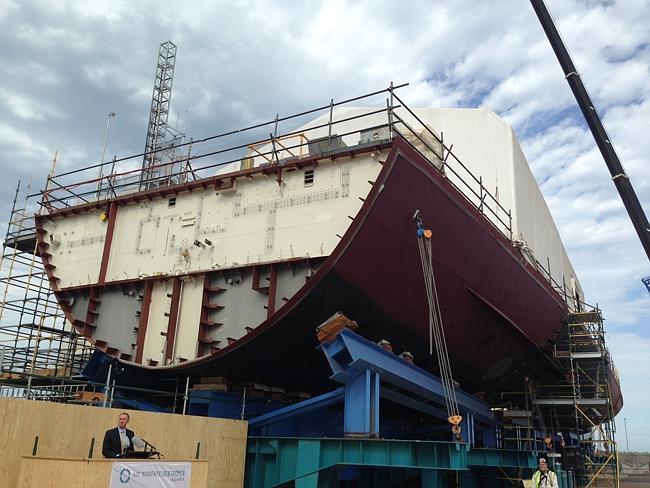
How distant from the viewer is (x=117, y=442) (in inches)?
273

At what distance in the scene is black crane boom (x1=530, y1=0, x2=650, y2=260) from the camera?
13.9 meters

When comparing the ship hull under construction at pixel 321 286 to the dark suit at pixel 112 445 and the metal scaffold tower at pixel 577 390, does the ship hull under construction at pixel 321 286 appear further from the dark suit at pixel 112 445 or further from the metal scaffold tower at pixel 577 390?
the dark suit at pixel 112 445

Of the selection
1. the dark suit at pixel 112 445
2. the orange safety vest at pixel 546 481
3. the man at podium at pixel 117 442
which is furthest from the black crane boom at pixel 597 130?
the dark suit at pixel 112 445

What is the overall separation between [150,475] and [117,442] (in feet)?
1.81

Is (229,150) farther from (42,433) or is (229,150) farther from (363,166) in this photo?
(42,433)

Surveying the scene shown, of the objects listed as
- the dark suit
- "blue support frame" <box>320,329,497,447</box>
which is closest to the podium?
the dark suit

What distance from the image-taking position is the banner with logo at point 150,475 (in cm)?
657

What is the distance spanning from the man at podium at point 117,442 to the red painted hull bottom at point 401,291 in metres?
4.28

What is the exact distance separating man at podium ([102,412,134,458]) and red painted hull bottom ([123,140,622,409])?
168 inches

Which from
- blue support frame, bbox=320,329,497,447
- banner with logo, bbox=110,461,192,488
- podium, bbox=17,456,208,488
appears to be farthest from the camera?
blue support frame, bbox=320,329,497,447

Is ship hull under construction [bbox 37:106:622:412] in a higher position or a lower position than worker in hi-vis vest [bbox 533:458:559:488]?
higher

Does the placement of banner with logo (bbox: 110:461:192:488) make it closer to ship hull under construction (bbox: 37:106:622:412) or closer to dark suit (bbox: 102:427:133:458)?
dark suit (bbox: 102:427:133:458)

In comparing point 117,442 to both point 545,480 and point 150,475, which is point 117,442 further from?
point 545,480

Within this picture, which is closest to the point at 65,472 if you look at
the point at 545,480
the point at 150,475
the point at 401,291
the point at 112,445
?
the point at 112,445
